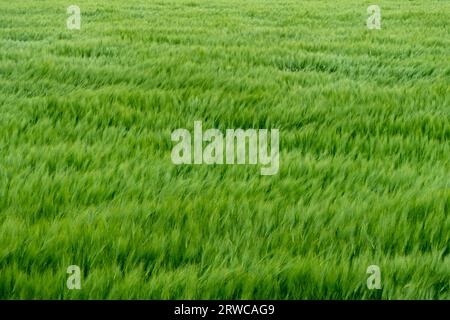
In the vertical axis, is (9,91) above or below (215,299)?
above

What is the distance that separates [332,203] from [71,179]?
3.99 feet

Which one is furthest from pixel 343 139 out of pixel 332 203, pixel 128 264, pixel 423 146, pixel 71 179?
pixel 128 264

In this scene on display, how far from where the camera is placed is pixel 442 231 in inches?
101

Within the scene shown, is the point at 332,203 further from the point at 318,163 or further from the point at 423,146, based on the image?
the point at 423,146

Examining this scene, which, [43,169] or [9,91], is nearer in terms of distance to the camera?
[43,169]

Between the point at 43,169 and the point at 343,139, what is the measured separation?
1.75 metres

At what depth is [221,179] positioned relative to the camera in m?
3.13

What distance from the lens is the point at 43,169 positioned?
3.08 metres

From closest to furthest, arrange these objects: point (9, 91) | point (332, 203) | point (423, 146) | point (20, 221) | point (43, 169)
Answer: point (20, 221) → point (332, 203) → point (43, 169) → point (423, 146) → point (9, 91)

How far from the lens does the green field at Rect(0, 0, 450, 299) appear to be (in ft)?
7.22

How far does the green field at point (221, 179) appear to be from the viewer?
86.6 inches

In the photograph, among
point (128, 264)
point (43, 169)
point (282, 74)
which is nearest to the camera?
point (128, 264)
